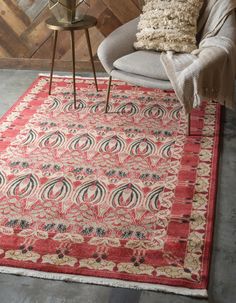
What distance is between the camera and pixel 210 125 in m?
2.82

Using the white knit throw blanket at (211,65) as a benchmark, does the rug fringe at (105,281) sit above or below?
below

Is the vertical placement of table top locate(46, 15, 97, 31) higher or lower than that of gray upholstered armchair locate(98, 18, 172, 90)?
higher

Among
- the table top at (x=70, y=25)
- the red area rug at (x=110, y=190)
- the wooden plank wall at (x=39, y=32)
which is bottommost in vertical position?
the red area rug at (x=110, y=190)

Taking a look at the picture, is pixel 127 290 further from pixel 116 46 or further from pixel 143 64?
pixel 116 46

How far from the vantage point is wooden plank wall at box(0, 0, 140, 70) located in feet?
11.4

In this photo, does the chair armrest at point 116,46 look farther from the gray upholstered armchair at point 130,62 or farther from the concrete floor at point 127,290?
the concrete floor at point 127,290

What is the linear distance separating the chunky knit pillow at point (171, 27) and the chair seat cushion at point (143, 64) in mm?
75

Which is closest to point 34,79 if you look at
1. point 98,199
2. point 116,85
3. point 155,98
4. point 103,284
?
point 116,85

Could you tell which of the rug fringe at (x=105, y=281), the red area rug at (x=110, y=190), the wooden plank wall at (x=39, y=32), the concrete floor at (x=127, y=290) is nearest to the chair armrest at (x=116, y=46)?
the red area rug at (x=110, y=190)

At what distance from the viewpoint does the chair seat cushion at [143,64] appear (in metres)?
2.64

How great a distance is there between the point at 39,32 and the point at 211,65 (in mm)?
1687

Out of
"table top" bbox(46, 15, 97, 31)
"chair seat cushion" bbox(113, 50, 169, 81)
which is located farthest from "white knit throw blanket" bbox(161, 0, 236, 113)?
"table top" bbox(46, 15, 97, 31)

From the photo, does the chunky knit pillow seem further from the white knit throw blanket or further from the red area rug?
the red area rug

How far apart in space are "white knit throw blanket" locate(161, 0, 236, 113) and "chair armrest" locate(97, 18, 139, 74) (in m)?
0.27
